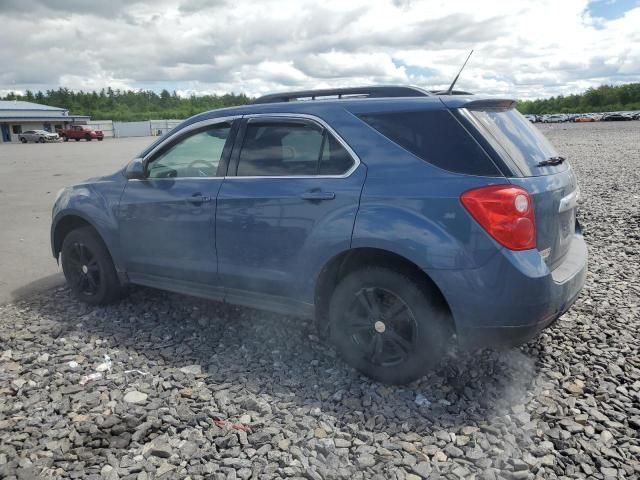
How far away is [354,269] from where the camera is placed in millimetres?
3588

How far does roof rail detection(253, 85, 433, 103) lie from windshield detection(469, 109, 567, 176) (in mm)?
436

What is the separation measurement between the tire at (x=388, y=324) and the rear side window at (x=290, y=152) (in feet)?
2.50

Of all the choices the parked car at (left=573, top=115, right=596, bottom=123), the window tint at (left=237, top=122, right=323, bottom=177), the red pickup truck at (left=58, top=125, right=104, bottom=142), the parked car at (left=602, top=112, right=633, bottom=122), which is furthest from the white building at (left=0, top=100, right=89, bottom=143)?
the parked car at (left=602, top=112, right=633, bottom=122)

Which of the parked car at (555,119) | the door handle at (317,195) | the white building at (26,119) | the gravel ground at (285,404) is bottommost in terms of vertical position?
the gravel ground at (285,404)

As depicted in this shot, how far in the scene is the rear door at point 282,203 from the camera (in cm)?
350

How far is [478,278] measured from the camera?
3.07m

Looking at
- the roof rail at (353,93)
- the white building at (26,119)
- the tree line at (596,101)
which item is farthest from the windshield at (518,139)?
the tree line at (596,101)

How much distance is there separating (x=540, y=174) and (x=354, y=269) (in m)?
1.31

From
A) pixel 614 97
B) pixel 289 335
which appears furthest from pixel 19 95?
pixel 289 335

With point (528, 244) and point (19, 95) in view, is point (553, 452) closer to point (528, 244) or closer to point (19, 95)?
point (528, 244)

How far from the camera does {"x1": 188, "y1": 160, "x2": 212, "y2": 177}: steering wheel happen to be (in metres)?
4.25

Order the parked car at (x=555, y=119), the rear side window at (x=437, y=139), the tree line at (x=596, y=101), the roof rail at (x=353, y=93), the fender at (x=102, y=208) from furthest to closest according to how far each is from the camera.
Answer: the tree line at (x=596, y=101) < the parked car at (x=555, y=119) < the fender at (x=102, y=208) < the roof rail at (x=353, y=93) < the rear side window at (x=437, y=139)

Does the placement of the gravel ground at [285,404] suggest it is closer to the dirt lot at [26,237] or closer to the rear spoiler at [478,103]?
the dirt lot at [26,237]

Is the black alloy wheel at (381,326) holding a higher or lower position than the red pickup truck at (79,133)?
lower
